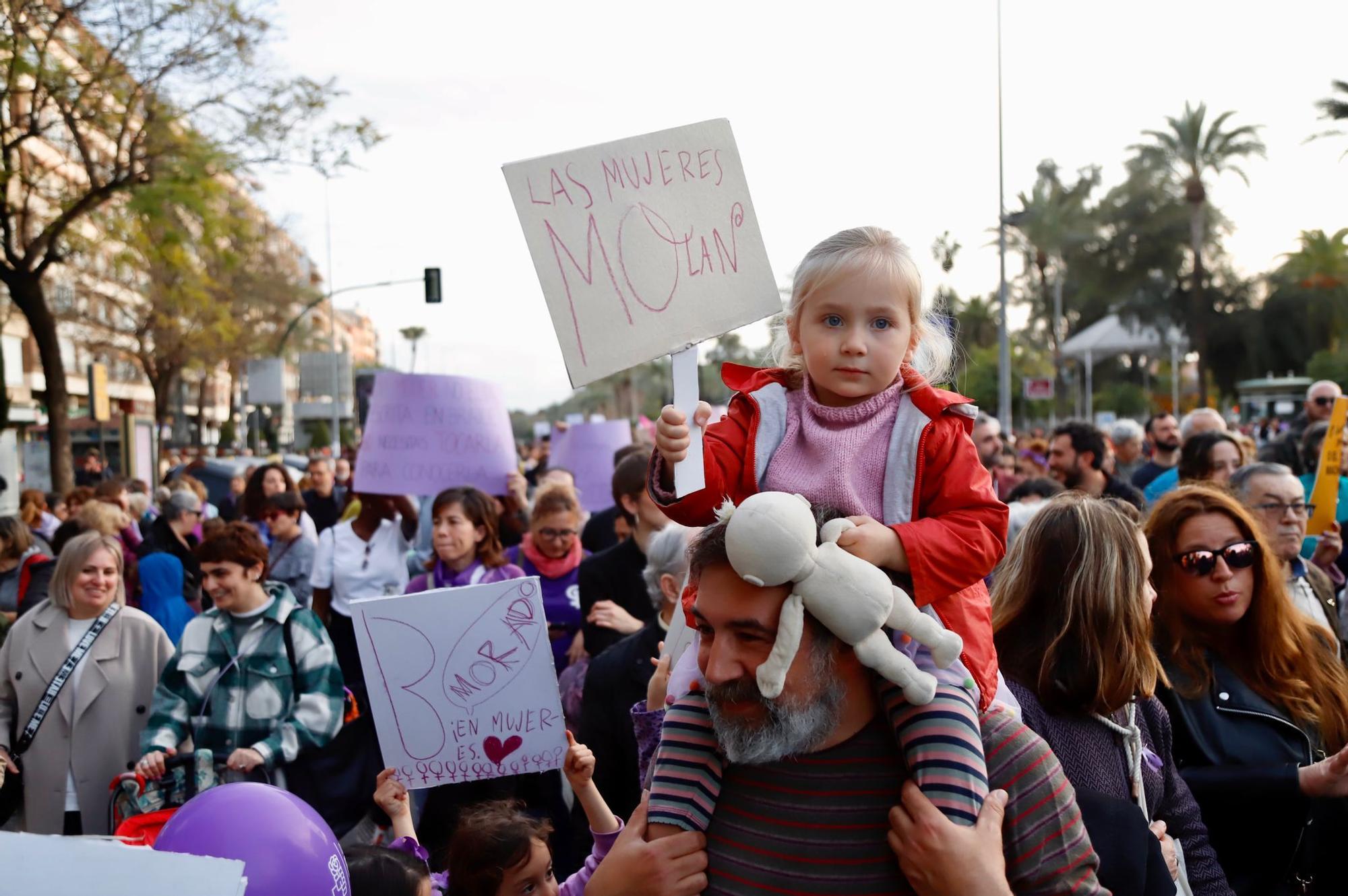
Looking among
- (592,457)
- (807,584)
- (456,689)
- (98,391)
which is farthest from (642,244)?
(98,391)

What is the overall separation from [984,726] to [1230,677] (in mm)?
1615

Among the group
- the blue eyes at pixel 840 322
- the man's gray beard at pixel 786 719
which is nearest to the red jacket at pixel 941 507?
the blue eyes at pixel 840 322

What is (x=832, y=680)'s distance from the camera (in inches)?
75.5

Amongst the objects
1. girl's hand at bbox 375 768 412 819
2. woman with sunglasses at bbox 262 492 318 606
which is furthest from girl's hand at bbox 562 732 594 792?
woman with sunglasses at bbox 262 492 318 606

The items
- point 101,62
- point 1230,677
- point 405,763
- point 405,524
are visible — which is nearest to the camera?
point 1230,677

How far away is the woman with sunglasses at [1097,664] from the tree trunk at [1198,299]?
4148cm

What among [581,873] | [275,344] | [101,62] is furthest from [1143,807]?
[275,344]

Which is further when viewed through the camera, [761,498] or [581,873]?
[581,873]

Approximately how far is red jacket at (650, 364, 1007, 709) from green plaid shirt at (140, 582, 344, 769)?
8.77 feet

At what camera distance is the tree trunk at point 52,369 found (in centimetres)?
1634

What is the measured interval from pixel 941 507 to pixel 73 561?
4206 millimetres

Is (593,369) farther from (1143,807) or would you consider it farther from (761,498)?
(1143,807)

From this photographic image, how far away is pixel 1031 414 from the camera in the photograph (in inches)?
2235

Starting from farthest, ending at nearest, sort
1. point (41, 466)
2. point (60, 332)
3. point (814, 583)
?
point (60, 332)
point (41, 466)
point (814, 583)
